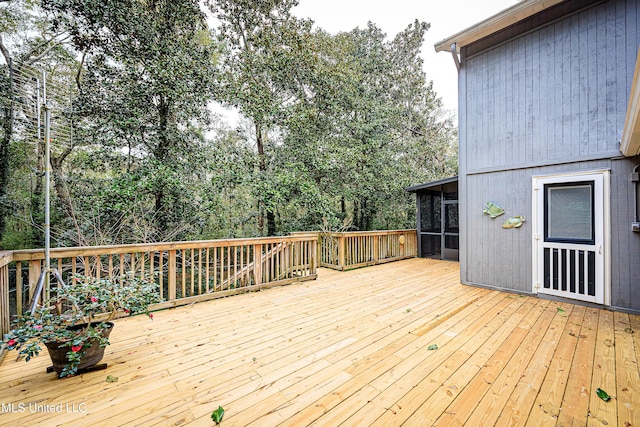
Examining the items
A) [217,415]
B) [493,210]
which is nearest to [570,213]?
[493,210]

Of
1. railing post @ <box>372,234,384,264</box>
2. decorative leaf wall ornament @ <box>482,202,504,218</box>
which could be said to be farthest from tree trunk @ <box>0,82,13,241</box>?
decorative leaf wall ornament @ <box>482,202,504,218</box>

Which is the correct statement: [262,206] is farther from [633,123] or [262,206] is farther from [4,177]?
[633,123]

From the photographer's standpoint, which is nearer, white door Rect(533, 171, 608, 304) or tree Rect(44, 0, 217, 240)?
white door Rect(533, 171, 608, 304)

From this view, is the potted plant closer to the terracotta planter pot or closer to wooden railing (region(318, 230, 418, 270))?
the terracotta planter pot

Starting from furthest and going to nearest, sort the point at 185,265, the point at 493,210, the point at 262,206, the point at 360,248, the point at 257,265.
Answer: the point at 262,206, the point at 360,248, the point at 185,265, the point at 493,210, the point at 257,265

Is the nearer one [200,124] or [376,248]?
[376,248]

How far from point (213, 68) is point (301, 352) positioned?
7507 mm

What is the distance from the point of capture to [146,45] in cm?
613

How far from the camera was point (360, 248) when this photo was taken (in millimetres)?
6656

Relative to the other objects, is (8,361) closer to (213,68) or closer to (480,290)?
(480,290)

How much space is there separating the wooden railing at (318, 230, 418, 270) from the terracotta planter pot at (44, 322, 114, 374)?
15.5 ft

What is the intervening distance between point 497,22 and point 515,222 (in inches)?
129

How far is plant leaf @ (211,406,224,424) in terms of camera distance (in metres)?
1.54

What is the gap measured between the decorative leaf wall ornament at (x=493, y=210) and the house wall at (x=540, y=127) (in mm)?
92
